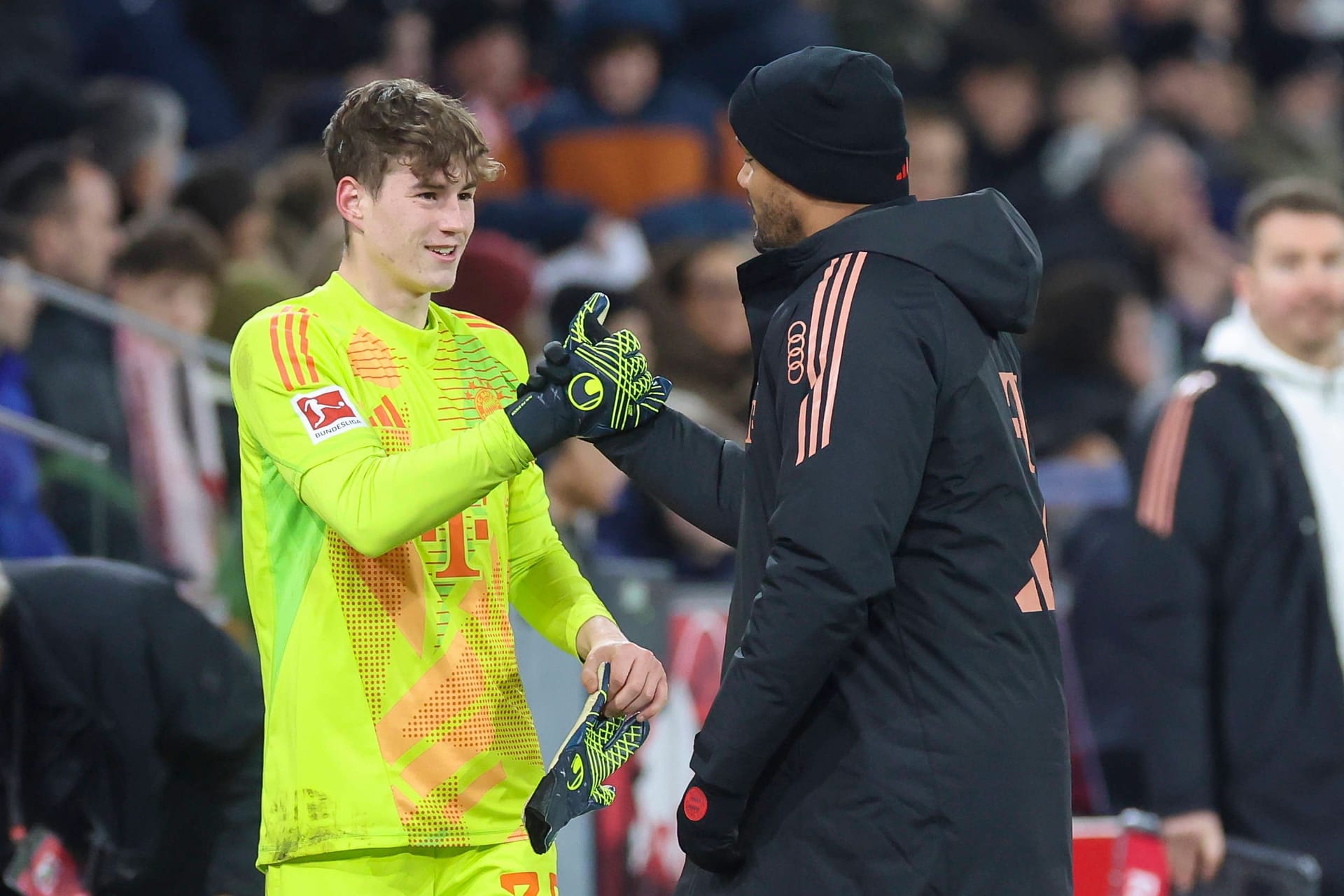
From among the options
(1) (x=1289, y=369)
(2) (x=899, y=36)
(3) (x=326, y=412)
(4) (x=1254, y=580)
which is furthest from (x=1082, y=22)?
(3) (x=326, y=412)

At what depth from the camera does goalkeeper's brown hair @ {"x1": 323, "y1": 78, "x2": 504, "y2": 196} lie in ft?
11.6

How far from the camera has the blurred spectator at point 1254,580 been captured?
5.61 m

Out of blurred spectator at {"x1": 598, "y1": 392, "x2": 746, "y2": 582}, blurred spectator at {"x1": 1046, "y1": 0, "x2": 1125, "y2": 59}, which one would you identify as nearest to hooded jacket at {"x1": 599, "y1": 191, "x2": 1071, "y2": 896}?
blurred spectator at {"x1": 598, "y1": 392, "x2": 746, "y2": 582}

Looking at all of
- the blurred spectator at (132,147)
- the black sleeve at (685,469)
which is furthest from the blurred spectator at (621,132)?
the black sleeve at (685,469)

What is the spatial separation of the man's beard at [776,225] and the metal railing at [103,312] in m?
3.34

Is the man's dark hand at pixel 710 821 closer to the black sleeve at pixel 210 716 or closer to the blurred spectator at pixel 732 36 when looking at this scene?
the black sleeve at pixel 210 716

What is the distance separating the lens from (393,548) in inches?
136

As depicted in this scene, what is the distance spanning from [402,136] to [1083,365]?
5.88 metres

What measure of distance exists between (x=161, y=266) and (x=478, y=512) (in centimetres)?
382

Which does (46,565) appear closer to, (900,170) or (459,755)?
(459,755)

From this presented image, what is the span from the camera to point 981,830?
3391 millimetres

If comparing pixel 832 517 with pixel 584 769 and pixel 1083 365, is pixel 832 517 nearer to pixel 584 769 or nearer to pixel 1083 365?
pixel 584 769

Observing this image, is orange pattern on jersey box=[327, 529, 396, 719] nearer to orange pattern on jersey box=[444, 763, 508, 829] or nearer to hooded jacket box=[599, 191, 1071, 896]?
orange pattern on jersey box=[444, 763, 508, 829]

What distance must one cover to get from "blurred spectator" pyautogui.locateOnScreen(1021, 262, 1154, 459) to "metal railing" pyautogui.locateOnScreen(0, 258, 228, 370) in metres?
3.57
